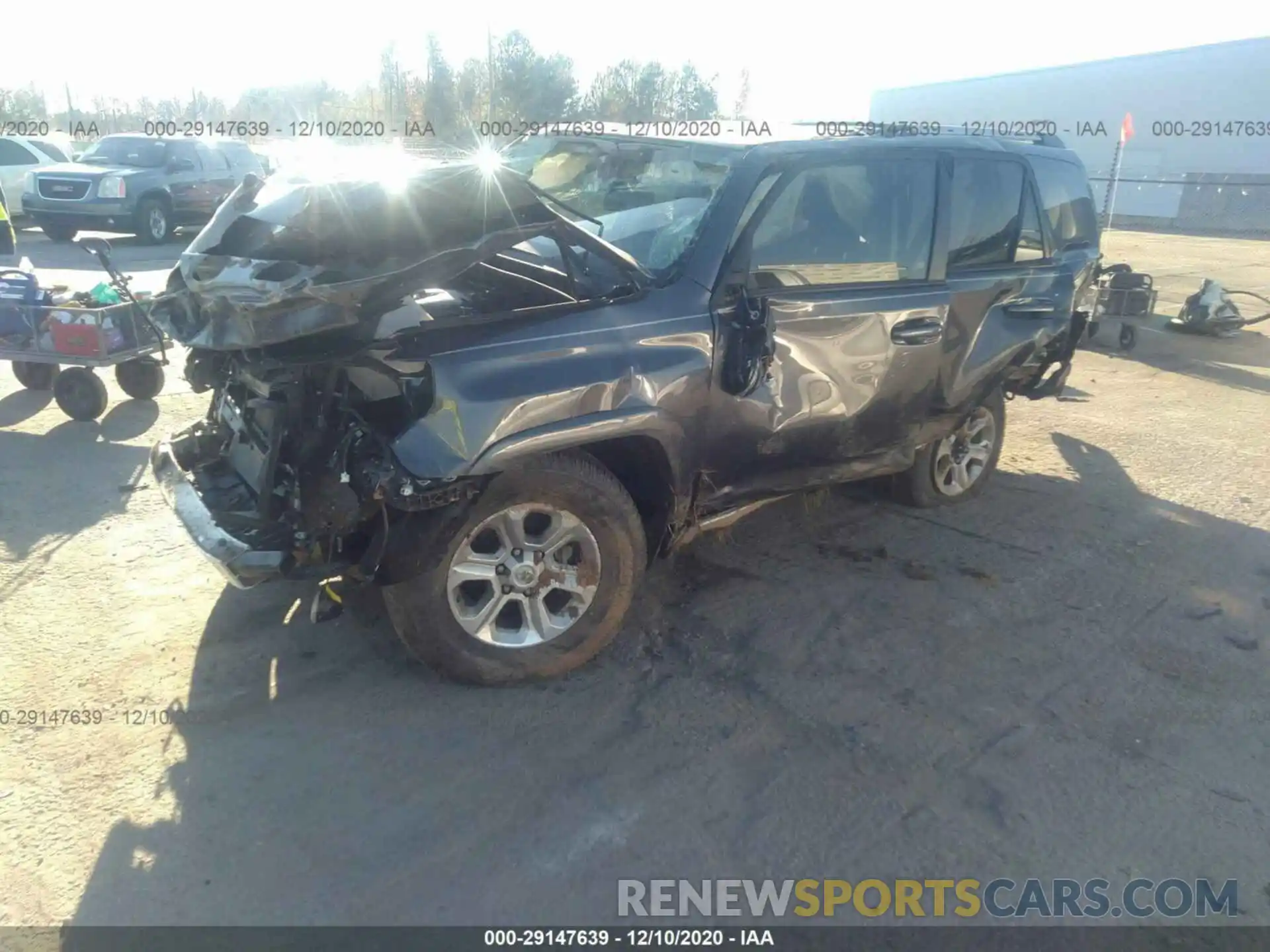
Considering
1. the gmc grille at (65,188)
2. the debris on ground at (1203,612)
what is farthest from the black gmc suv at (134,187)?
the debris on ground at (1203,612)

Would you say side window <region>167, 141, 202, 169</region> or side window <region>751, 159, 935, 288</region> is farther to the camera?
side window <region>167, 141, 202, 169</region>

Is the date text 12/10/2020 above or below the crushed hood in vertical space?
below

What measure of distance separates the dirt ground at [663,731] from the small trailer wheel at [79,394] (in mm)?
1136

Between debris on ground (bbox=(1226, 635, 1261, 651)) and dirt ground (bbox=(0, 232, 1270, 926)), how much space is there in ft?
0.07

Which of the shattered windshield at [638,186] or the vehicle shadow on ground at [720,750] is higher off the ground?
the shattered windshield at [638,186]

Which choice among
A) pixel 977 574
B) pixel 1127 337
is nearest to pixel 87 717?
pixel 977 574

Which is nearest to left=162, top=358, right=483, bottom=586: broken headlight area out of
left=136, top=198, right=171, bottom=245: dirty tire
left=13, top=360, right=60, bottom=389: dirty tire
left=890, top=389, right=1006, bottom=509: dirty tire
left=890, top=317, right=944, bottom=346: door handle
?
left=890, top=317, right=944, bottom=346: door handle

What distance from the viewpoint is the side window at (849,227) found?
395cm

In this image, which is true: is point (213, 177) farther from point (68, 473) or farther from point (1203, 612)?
point (1203, 612)

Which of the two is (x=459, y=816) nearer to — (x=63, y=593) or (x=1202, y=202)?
(x=63, y=593)

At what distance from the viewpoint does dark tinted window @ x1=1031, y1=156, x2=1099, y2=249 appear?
17.5 ft

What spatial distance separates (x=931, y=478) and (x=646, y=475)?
2.24 meters

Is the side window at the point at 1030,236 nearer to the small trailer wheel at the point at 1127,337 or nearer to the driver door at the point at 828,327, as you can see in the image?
the driver door at the point at 828,327

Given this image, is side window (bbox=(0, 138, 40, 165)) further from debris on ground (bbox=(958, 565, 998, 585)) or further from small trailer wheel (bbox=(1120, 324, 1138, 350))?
debris on ground (bbox=(958, 565, 998, 585))
